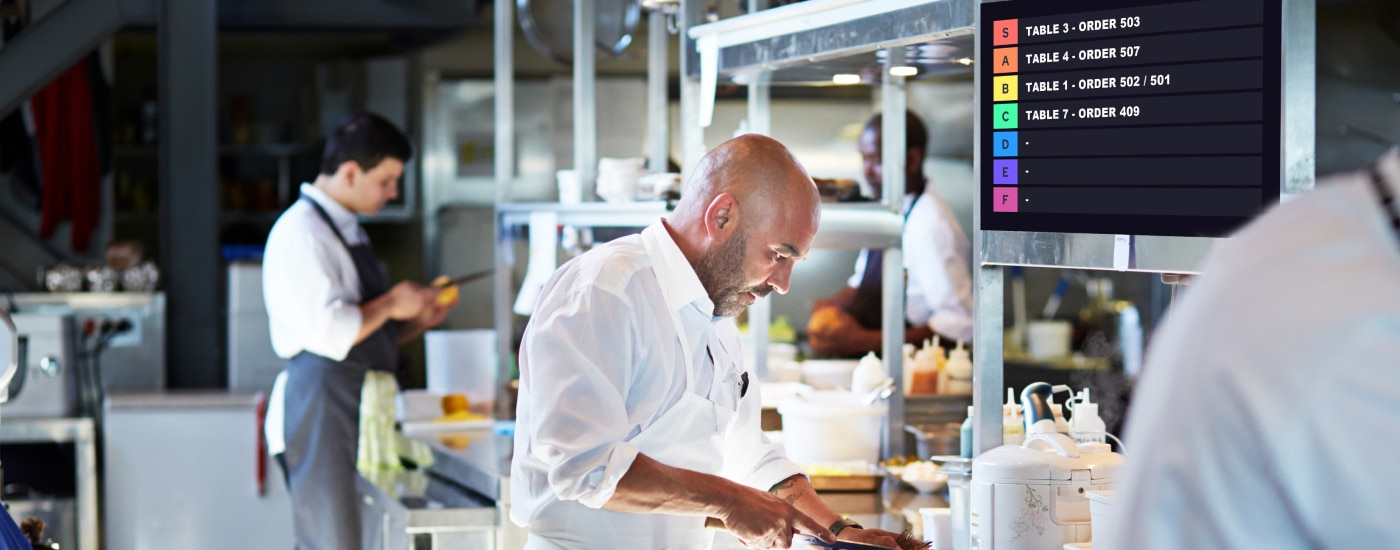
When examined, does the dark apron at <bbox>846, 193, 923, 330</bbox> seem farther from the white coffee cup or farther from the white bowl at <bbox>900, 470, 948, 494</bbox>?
the white bowl at <bbox>900, 470, 948, 494</bbox>

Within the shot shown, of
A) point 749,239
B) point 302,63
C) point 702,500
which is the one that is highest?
point 302,63

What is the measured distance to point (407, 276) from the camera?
8.38 metres

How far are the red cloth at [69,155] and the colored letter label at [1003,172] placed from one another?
5971 mm

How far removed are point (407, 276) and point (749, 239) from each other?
6.20m

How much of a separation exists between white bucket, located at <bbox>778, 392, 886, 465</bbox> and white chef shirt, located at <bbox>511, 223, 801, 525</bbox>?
2.46 feet

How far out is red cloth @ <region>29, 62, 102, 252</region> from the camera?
276 inches

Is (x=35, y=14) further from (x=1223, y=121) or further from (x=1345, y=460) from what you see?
(x=1345, y=460)

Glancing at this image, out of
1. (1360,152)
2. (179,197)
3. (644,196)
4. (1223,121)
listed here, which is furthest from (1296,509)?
(1360,152)

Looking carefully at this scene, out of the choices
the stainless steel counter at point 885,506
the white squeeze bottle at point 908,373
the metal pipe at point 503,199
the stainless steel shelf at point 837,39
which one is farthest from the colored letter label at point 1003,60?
the metal pipe at point 503,199

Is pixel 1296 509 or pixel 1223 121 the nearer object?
pixel 1296 509

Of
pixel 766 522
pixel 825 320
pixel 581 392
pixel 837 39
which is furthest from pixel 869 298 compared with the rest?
pixel 581 392

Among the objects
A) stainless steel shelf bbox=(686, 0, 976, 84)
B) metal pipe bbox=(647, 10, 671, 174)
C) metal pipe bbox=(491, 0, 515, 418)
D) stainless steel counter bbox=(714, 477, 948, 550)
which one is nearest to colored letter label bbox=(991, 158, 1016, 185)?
stainless steel shelf bbox=(686, 0, 976, 84)

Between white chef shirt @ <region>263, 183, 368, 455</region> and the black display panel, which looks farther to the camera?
white chef shirt @ <region>263, 183, 368, 455</region>

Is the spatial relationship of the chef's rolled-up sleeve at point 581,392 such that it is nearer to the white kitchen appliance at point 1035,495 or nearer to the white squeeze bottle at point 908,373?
the white kitchen appliance at point 1035,495
